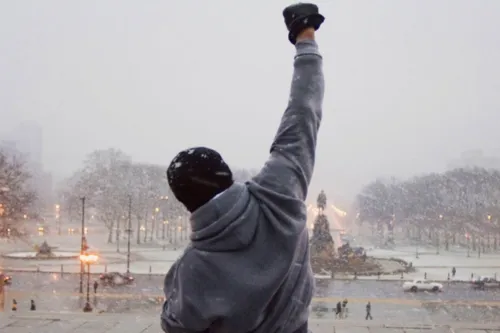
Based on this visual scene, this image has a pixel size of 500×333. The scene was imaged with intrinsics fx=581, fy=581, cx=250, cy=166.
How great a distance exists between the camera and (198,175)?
1.57 m

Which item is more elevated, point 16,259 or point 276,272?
point 276,272

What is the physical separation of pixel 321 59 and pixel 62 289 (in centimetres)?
2697

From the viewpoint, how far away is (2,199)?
29.4 meters

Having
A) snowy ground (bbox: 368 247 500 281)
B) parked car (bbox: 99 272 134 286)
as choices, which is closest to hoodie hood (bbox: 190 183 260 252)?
parked car (bbox: 99 272 134 286)

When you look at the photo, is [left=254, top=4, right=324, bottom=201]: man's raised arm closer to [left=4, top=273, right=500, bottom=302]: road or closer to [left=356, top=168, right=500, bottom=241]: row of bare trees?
[left=4, top=273, right=500, bottom=302]: road

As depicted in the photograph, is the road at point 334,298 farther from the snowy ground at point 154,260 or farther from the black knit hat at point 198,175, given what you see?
the black knit hat at point 198,175

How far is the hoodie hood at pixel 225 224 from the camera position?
1511mm

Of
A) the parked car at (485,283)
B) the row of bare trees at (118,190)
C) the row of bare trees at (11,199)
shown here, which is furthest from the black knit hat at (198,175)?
the row of bare trees at (118,190)

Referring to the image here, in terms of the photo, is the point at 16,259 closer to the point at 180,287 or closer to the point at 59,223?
the point at 59,223

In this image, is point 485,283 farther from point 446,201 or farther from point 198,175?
point 198,175

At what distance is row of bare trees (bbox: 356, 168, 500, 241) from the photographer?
55.4 metres

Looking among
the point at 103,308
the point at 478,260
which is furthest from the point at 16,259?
the point at 478,260

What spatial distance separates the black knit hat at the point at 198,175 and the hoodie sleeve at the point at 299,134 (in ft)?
0.39

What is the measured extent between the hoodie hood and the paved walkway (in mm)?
5752
